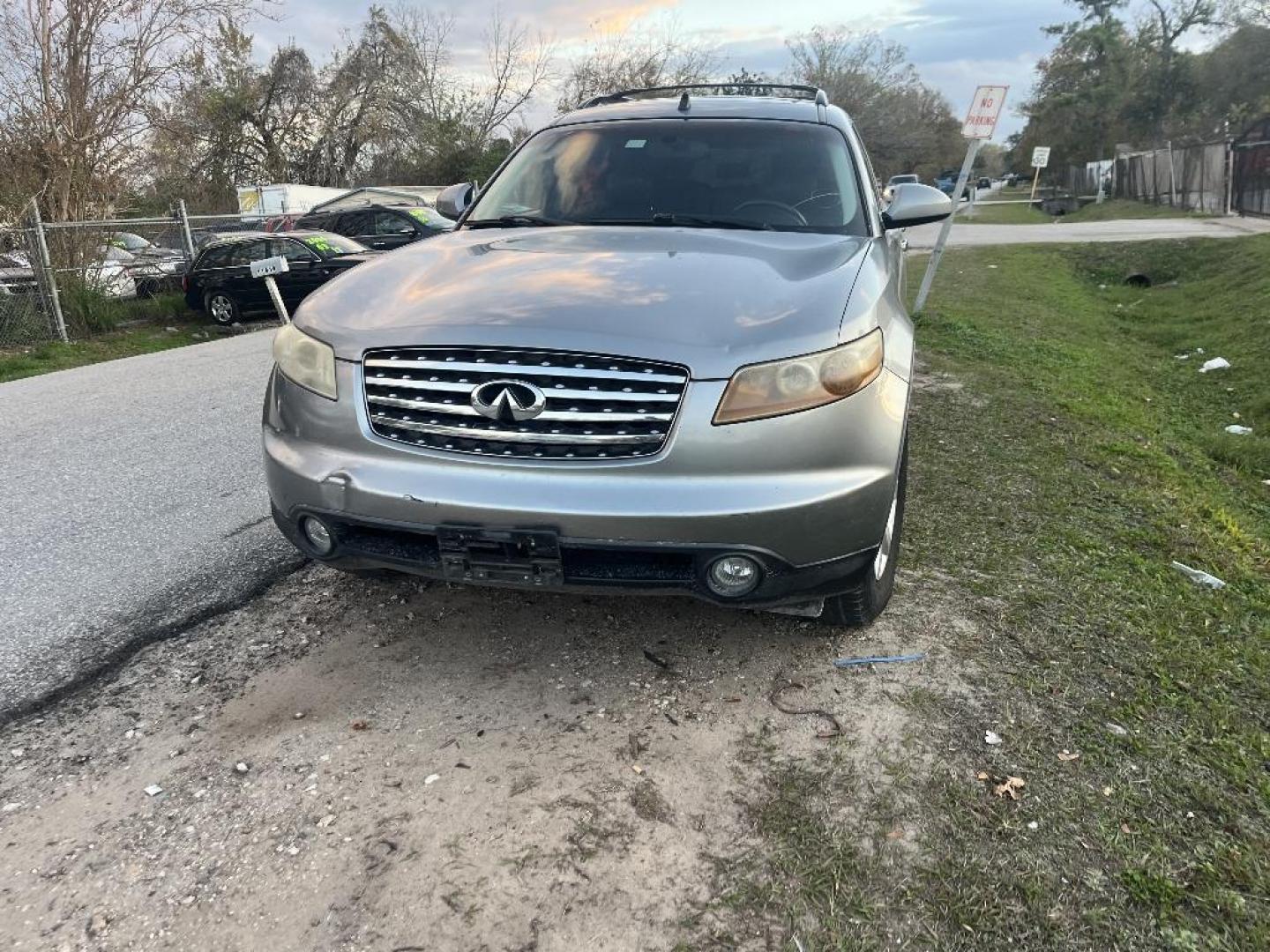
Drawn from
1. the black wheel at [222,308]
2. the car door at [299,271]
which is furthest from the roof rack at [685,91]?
the black wheel at [222,308]

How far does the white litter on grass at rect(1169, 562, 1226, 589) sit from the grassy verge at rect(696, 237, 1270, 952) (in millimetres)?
57

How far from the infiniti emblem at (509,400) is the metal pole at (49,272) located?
13.3 m

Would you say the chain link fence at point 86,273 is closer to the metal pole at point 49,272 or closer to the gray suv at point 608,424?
the metal pole at point 49,272

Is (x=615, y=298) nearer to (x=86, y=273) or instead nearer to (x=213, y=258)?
(x=86, y=273)

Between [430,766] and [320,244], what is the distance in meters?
13.9

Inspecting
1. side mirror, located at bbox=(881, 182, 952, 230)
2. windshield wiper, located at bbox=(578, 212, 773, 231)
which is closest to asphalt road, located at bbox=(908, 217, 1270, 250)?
side mirror, located at bbox=(881, 182, 952, 230)

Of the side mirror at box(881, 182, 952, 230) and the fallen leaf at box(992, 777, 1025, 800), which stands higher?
the side mirror at box(881, 182, 952, 230)

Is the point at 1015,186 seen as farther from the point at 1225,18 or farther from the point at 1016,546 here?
the point at 1016,546

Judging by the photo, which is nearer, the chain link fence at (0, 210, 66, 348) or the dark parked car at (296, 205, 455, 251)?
the chain link fence at (0, 210, 66, 348)

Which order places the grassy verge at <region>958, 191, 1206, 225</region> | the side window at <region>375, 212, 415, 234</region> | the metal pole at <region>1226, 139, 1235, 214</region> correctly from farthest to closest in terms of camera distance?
the grassy verge at <region>958, 191, 1206, 225</region>, the metal pole at <region>1226, 139, 1235, 214</region>, the side window at <region>375, 212, 415, 234</region>

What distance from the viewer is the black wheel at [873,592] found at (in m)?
2.85

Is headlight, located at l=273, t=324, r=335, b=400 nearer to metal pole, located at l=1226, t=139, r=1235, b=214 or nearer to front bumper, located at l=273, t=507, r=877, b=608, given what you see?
front bumper, located at l=273, t=507, r=877, b=608

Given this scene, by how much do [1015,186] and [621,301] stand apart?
88305 mm

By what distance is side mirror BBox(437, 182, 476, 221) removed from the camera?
14.9 ft
